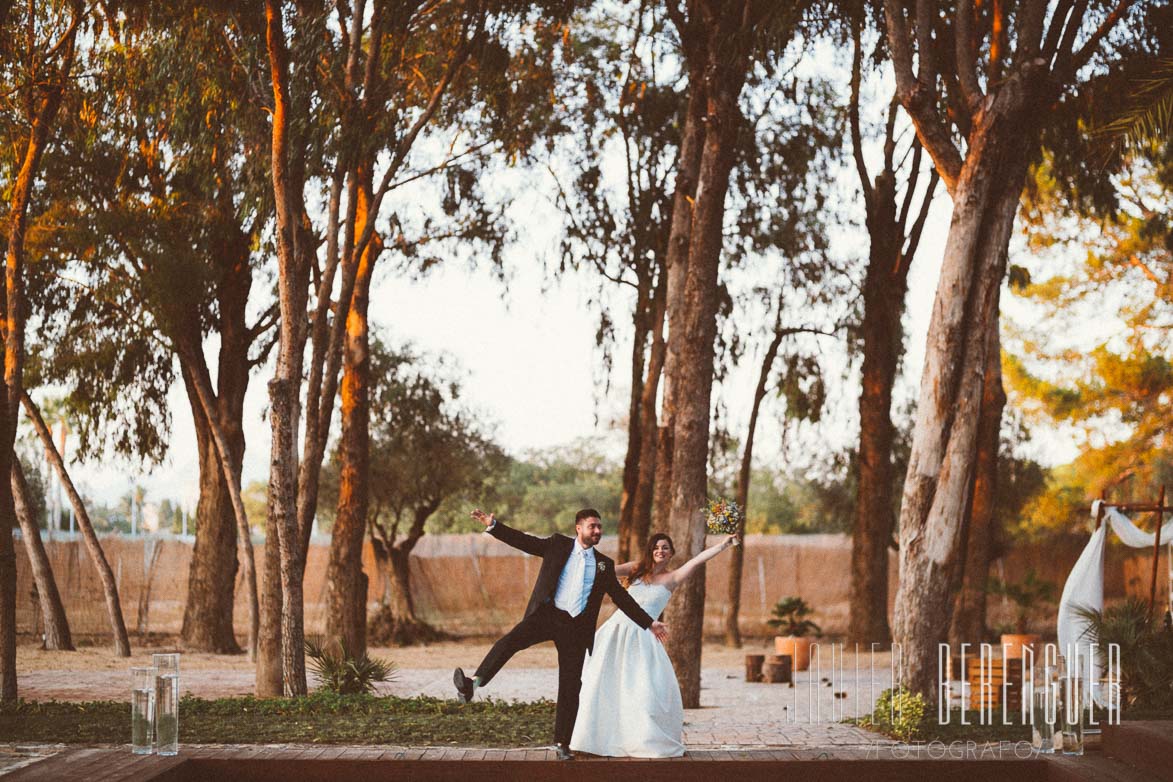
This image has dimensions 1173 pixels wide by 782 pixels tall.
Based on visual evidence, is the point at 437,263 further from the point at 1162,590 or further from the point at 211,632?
the point at 1162,590

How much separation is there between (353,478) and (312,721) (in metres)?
7.59

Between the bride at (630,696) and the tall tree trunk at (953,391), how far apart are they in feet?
10.5

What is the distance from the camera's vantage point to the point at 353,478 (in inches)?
743

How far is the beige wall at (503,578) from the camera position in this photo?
27.1m

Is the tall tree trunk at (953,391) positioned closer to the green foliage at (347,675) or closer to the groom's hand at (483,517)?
the groom's hand at (483,517)

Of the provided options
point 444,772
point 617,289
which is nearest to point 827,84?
point 617,289

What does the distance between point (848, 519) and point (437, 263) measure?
1263 centimetres

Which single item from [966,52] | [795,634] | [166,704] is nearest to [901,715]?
[966,52]

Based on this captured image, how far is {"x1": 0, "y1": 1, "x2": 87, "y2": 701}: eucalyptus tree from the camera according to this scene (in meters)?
13.0

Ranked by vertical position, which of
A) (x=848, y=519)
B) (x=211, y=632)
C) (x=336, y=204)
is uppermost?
(x=336, y=204)

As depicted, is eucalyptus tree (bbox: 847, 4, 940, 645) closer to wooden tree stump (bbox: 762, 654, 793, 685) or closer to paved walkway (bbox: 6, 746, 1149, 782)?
wooden tree stump (bbox: 762, 654, 793, 685)

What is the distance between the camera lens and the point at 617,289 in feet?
80.5

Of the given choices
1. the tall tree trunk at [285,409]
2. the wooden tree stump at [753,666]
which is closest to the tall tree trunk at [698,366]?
the tall tree trunk at [285,409]

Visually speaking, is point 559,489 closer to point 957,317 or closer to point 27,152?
point 27,152
